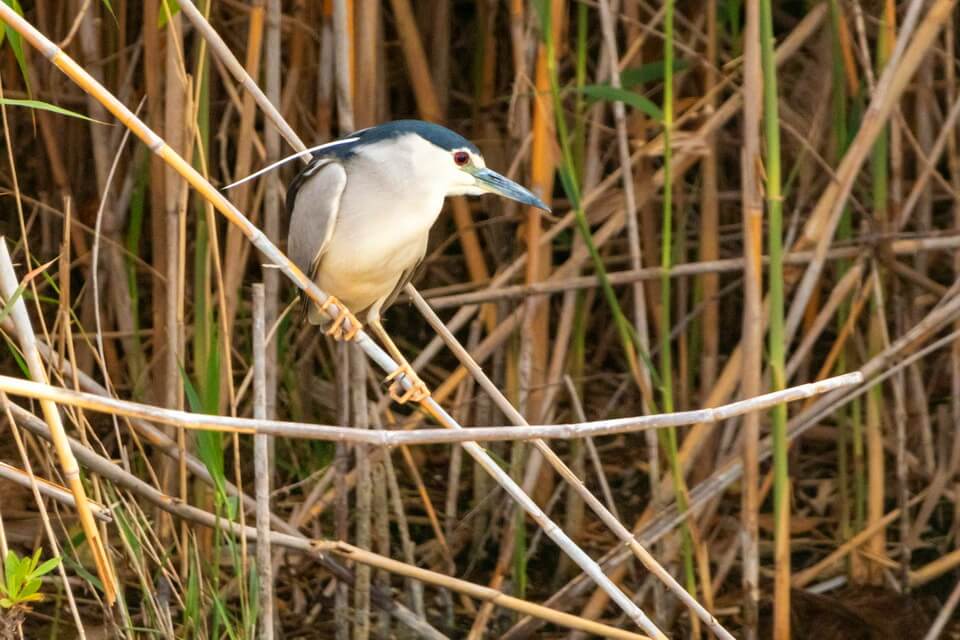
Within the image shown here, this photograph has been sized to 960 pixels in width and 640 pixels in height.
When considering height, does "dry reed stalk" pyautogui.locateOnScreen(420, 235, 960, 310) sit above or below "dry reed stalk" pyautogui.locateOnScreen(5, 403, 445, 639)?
above

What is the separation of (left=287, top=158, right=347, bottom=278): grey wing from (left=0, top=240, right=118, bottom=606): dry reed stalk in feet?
2.21

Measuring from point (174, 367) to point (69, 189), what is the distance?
2.80 feet

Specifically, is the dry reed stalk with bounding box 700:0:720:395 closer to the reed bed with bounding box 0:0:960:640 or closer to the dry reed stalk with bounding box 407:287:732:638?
the reed bed with bounding box 0:0:960:640

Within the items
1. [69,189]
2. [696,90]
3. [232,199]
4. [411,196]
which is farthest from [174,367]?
[696,90]

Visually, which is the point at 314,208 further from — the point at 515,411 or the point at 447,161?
the point at 515,411

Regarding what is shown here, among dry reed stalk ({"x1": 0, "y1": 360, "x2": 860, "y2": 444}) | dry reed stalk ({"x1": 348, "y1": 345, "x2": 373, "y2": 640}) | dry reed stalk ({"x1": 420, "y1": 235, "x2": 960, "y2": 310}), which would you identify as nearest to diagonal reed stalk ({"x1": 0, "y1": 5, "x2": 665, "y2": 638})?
dry reed stalk ({"x1": 0, "y1": 360, "x2": 860, "y2": 444})

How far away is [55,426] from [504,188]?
85 cm

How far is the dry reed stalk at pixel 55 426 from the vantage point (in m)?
1.66

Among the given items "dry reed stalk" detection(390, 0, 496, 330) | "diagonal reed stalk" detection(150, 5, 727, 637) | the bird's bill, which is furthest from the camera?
"dry reed stalk" detection(390, 0, 496, 330)

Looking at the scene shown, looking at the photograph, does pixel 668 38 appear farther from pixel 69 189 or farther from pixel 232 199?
pixel 69 189

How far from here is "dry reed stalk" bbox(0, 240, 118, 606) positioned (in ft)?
5.46

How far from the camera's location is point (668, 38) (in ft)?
7.55

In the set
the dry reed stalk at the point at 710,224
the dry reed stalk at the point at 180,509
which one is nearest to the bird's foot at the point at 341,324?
the dry reed stalk at the point at 180,509

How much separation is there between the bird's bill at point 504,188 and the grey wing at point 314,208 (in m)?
0.27
